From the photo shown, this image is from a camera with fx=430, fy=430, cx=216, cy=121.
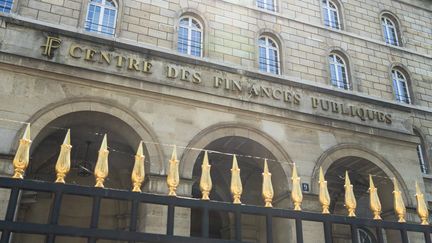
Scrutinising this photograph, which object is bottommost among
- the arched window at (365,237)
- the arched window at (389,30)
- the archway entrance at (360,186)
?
the arched window at (365,237)

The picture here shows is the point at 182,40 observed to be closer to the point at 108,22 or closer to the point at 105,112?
the point at 108,22

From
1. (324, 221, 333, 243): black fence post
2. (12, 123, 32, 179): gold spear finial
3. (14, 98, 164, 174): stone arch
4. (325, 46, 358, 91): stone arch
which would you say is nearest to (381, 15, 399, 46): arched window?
(325, 46, 358, 91): stone arch

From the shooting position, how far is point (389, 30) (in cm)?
2059

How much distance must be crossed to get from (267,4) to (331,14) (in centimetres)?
322

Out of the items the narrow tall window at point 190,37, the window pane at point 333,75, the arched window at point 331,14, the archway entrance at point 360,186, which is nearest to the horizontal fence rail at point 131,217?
the archway entrance at point 360,186

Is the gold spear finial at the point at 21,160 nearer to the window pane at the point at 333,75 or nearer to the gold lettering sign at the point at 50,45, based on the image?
the gold lettering sign at the point at 50,45

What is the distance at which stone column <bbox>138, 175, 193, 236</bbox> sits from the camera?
1078 cm

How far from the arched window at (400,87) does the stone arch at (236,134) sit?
841cm

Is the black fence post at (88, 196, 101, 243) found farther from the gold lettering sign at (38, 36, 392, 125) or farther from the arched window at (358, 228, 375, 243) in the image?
the arched window at (358, 228, 375, 243)

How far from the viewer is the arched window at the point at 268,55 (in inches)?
642

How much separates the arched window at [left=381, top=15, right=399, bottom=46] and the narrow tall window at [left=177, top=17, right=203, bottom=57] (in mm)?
9626

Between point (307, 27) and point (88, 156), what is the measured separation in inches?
394

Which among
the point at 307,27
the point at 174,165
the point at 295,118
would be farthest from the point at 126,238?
the point at 307,27

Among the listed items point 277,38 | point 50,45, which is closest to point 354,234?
point 50,45
